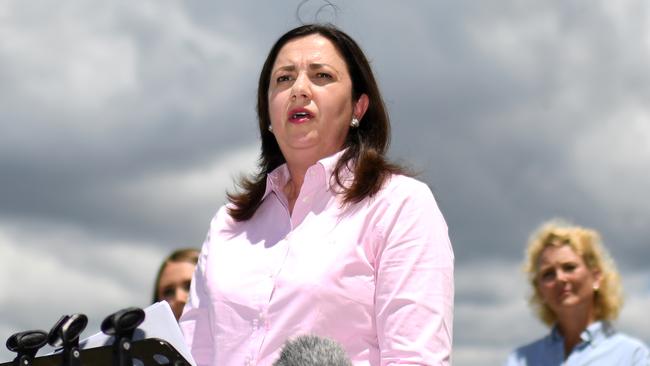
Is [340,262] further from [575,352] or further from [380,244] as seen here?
[575,352]

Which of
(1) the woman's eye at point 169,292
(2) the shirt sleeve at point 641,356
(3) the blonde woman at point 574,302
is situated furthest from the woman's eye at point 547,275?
(1) the woman's eye at point 169,292

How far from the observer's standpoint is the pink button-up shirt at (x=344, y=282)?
256 centimetres

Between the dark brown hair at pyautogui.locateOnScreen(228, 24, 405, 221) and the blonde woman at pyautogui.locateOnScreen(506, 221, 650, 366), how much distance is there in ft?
11.2

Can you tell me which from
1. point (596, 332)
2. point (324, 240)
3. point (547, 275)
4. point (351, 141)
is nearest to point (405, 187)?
point (324, 240)

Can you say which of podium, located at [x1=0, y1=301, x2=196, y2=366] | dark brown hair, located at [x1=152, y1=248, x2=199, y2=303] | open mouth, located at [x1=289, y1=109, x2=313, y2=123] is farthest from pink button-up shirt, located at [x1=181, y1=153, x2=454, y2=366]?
dark brown hair, located at [x1=152, y1=248, x2=199, y2=303]

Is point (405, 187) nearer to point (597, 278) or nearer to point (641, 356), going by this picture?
point (641, 356)

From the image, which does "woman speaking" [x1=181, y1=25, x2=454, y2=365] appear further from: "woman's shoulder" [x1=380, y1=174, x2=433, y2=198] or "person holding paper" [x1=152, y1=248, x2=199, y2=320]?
"person holding paper" [x1=152, y1=248, x2=199, y2=320]

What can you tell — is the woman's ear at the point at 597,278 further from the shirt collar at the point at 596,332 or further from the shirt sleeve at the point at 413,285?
the shirt sleeve at the point at 413,285

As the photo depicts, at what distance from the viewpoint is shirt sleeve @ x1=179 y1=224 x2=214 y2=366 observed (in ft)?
9.93

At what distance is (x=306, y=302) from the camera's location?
2.65 meters

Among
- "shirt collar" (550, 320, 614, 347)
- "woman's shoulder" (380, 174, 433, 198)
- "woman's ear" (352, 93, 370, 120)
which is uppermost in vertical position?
"shirt collar" (550, 320, 614, 347)

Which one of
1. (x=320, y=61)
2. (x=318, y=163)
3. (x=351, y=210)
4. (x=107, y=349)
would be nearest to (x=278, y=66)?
(x=320, y=61)

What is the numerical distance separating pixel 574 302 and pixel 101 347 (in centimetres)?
456

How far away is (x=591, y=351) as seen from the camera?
6.04 metres
